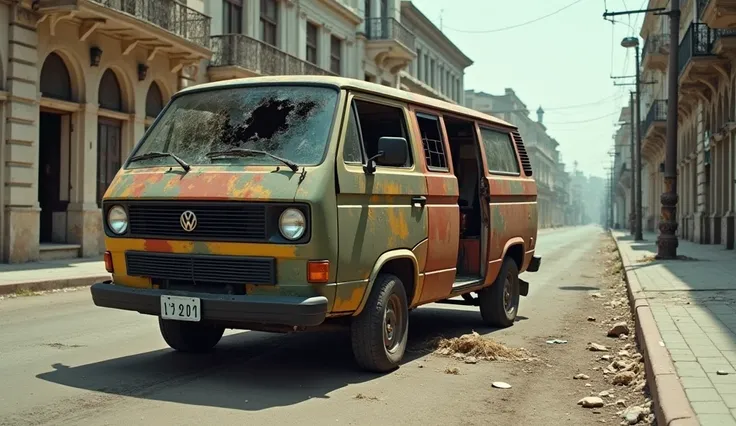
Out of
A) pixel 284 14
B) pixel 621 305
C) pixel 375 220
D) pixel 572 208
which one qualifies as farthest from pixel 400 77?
pixel 572 208

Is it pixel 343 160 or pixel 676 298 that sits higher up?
pixel 343 160

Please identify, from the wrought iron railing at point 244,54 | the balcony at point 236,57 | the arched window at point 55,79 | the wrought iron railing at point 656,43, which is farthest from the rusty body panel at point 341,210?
the wrought iron railing at point 656,43

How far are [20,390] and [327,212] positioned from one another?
2.45 meters

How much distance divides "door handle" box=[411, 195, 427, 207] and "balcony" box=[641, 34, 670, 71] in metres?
36.4

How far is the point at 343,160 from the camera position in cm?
600

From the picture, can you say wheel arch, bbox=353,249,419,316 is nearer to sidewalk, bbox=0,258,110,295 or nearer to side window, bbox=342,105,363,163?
side window, bbox=342,105,363,163

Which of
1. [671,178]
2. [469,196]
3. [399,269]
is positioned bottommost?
[399,269]

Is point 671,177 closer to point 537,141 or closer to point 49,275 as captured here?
point 49,275

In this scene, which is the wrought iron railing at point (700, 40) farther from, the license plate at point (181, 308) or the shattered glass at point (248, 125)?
the license plate at point (181, 308)

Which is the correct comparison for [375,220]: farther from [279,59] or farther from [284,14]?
[284,14]

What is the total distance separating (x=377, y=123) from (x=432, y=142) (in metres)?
0.82

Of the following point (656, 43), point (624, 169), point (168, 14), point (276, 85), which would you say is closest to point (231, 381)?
point (276, 85)

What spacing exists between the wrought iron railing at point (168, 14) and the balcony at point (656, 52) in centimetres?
2546

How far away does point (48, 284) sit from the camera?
528 inches
